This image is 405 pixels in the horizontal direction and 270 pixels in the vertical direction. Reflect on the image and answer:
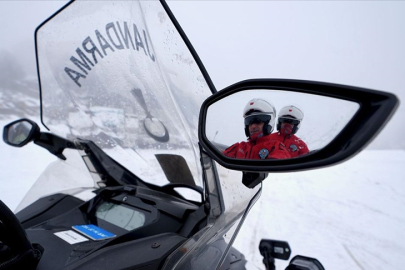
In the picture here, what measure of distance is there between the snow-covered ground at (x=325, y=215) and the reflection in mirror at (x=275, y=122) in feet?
4.26

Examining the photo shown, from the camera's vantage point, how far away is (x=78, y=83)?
60.6 inches

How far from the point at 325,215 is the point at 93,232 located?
4.58 meters

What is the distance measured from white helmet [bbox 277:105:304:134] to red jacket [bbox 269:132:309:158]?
22mm

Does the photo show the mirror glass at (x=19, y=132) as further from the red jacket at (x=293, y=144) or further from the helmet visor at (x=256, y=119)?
the red jacket at (x=293, y=144)

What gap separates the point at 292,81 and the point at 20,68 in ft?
4.72

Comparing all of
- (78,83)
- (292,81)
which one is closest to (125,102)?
(78,83)

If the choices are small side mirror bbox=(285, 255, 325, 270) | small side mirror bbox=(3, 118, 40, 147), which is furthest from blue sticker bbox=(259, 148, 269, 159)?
small side mirror bbox=(3, 118, 40, 147)

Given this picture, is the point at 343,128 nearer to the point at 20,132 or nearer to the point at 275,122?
the point at 275,122

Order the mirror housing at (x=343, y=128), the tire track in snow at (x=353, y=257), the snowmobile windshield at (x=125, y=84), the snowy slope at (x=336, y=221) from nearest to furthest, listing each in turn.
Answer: the mirror housing at (x=343, y=128) < the snowmobile windshield at (x=125, y=84) < the tire track in snow at (x=353, y=257) < the snowy slope at (x=336, y=221)

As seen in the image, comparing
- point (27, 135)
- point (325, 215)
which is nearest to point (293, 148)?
point (27, 135)

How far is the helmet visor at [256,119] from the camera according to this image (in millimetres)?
820

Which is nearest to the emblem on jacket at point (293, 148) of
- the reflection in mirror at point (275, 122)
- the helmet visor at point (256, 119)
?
the reflection in mirror at point (275, 122)

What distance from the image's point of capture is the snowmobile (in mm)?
750

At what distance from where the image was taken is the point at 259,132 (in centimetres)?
84
